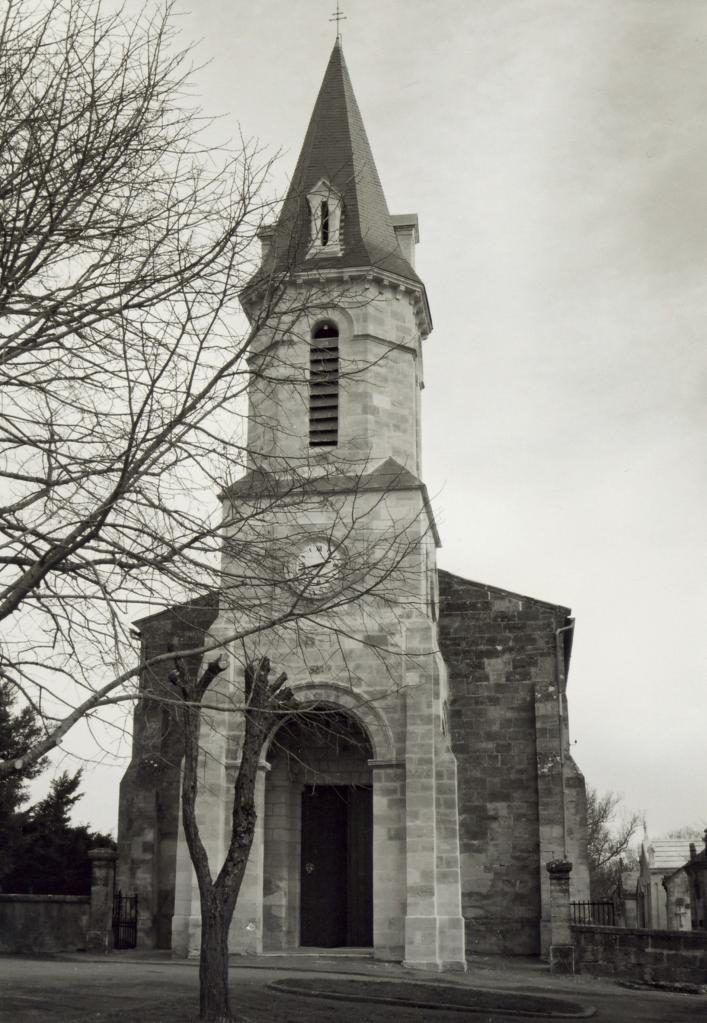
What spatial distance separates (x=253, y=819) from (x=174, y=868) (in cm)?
1072

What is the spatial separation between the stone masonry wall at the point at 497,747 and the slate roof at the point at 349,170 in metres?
7.00

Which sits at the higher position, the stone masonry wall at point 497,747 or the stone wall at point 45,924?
the stone masonry wall at point 497,747

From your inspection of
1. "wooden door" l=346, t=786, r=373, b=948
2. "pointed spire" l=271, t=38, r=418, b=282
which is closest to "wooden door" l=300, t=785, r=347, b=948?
"wooden door" l=346, t=786, r=373, b=948

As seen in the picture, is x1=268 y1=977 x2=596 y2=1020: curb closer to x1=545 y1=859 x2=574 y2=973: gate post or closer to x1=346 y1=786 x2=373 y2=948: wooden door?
x1=545 y1=859 x2=574 y2=973: gate post

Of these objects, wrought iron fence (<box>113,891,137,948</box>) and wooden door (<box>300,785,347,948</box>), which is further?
wrought iron fence (<box>113,891,137,948</box>)

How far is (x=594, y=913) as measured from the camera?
2205 cm

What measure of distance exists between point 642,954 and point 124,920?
9821mm

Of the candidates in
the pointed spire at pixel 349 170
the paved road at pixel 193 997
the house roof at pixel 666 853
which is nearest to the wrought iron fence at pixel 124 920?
the paved road at pixel 193 997

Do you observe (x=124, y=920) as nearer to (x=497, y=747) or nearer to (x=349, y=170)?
(x=497, y=747)

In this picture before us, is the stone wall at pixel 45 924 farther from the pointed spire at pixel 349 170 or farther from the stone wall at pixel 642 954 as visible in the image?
the pointed spire at pixel 349 170

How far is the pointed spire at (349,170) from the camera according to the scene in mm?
23016

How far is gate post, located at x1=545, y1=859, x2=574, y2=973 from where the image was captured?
19.2 m

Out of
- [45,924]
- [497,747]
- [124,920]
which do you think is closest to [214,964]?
[45,924]

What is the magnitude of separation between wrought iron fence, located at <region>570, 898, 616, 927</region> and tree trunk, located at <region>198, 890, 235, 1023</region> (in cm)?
1036
